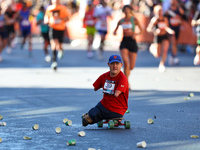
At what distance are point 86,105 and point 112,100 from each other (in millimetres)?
2436

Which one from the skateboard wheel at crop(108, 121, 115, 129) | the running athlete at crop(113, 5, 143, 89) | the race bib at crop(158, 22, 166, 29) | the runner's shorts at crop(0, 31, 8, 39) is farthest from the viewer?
the runner's shorts at crop(0, 31, 8, 39)

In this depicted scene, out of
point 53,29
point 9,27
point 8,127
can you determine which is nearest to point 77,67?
point 53,29

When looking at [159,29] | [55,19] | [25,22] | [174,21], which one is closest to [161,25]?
[159,29]

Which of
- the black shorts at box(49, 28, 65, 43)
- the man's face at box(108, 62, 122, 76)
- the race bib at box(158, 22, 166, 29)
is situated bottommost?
the man's face at box(108, 62, 122, 76)

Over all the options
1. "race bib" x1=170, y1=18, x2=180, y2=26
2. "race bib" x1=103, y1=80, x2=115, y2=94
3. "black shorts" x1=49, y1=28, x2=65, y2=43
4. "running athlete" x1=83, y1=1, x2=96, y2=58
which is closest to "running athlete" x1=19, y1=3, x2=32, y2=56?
"running athlete" x1=83, y1=1, x2=96, y2=58

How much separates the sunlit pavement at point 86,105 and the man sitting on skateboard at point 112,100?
180 millimetres

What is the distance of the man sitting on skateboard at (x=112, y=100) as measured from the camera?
7699mm

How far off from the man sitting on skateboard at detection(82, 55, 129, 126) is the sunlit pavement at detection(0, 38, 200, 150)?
0.18 m

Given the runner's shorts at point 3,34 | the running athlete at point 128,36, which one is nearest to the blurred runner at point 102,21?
the runner's shorts at point 3,34

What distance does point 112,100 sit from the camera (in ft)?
25.6

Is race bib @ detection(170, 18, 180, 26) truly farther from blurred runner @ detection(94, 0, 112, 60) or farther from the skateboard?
the skateboard

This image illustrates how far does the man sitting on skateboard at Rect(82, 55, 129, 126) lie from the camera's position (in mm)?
7699

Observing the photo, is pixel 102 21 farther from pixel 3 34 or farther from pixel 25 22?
pixel 3 34

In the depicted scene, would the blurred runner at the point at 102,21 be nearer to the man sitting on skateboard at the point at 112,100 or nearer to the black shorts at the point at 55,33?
the black shorts at the point at 55,33
